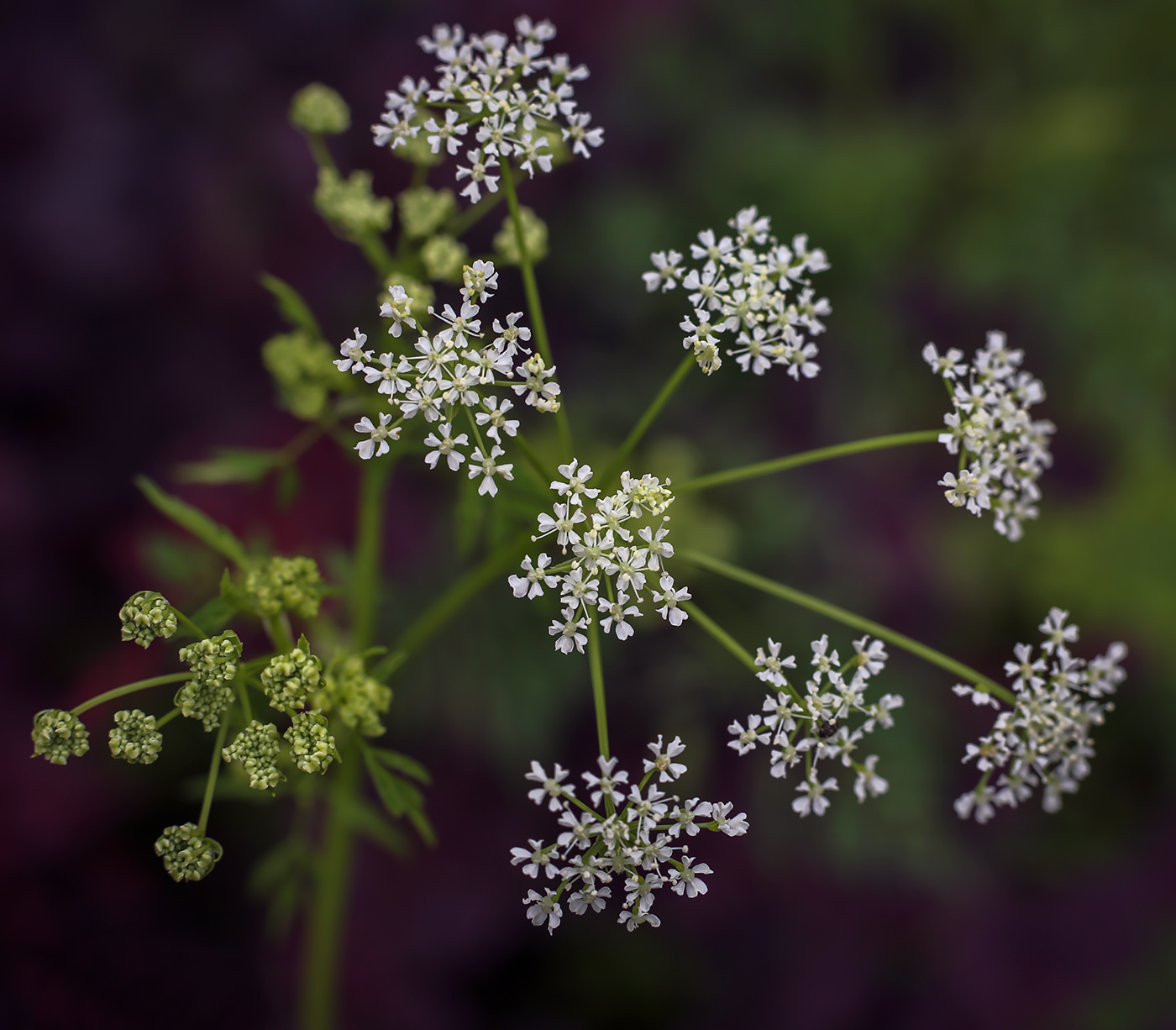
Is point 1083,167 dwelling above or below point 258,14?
above

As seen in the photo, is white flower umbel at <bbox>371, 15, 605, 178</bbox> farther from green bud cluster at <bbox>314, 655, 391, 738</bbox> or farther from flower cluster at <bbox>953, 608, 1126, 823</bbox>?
flower cluster at <bbox>953, 608, 1126, 823</bbox>

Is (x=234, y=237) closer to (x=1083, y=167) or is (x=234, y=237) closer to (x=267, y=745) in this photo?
(x=267, y=745)

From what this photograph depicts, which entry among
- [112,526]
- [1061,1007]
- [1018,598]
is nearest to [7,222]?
[112,526]

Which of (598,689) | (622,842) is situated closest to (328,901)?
(622,842)

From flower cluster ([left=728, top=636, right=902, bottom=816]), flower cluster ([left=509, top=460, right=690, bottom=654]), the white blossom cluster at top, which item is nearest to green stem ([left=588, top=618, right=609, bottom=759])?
flower cluster ([left=509, top=460, right=690, bottom=654])

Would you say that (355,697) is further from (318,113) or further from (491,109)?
(318,113)

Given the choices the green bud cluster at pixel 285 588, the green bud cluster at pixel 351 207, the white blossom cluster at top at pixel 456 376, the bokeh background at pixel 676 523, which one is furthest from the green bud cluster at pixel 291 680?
the bokeh background at pixel 676 523
